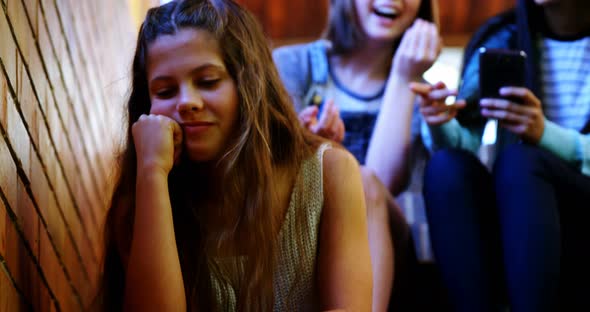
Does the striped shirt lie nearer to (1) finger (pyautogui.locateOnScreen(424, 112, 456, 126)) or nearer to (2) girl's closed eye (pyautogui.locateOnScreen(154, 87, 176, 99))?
(1) finger (pyautogui.locateOnScreen(424, 112, 456, 126))

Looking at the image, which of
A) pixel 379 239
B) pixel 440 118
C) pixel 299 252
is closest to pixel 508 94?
pixel 440 118

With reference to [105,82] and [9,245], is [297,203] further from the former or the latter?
[105,82]

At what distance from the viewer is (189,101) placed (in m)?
0.89

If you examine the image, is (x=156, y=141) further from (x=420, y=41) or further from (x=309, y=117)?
(x=420, y=41)

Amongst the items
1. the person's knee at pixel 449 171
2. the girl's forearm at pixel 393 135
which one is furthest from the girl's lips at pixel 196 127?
the girl's forearm at pixel 393 135

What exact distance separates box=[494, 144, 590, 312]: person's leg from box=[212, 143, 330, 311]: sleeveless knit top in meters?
0.34

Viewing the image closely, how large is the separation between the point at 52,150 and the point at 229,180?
235mm

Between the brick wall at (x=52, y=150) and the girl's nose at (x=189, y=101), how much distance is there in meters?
0.17

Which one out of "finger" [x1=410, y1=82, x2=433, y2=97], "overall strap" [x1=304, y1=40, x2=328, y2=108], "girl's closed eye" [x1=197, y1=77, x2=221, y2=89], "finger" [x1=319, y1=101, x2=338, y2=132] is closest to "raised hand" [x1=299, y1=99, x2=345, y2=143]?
"finger" [x1=319, y1=101, x2=338, y2=132]

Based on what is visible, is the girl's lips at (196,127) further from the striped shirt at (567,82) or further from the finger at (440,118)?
the striped shirt at (567,82)

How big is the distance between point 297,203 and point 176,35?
0.86 ft

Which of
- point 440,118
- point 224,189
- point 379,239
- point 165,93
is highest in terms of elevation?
point 165,93

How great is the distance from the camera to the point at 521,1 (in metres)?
1.49

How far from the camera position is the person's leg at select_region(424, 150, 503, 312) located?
1169 millimetres
